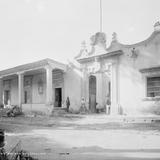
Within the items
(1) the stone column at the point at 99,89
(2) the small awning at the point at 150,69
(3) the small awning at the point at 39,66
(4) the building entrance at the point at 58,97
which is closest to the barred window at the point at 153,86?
(2) the small awning at the point at 150,69

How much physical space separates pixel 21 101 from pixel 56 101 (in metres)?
3.23

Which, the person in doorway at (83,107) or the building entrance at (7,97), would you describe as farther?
the building entrance at (7,97)

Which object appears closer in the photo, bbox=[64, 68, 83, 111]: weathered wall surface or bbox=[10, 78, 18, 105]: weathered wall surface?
bbox=[64, 68, 83, 111]: weathered wall surface

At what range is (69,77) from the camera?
19969mm

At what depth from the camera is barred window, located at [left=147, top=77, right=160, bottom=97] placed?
14.6m

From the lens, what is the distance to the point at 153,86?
48.5 feet

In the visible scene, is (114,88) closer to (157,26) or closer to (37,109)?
(157,26)

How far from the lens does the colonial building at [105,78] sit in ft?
48.4

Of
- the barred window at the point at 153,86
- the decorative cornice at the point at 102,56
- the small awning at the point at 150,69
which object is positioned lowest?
the barred window at the point at 153,86

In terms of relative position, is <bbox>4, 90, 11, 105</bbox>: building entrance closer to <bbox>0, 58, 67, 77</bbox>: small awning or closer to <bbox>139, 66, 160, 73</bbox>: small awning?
<bbox>0, 58, 67, 77</bbox>: small awning

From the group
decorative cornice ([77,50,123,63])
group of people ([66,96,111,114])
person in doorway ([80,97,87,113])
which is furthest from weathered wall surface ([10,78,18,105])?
person in doorway ([80,97,87,113])

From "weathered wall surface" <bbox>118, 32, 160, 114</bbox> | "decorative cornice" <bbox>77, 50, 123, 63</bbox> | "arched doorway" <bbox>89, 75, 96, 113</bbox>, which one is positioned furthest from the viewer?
"arched doorway" <bbox>89, 75, 96, 113</bbox>

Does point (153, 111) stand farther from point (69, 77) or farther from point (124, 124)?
point (69, 77)

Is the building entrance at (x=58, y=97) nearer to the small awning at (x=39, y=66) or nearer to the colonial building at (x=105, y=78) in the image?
the colonial building at (x=105, y=78)
